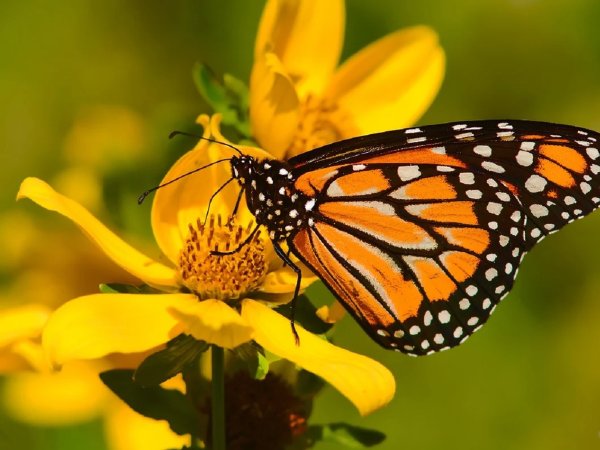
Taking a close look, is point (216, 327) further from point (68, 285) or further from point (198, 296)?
point (68, 285)

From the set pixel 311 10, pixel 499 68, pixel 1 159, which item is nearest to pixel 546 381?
pixel 499 68

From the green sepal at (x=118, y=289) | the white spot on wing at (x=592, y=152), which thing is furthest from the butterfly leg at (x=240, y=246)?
the white spot on wing at (x=592, y=152)

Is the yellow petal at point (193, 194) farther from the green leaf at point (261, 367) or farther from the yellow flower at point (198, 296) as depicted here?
the green leaf at point (261, 367)

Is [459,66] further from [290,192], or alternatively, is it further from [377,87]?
[290,192]

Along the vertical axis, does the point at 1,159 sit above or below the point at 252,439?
above

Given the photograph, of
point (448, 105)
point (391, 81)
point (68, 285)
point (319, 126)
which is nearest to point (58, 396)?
point (68, 285)

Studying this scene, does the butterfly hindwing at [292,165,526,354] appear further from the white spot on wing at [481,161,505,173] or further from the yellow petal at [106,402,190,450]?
the yellow petal at [106,402,190,450]

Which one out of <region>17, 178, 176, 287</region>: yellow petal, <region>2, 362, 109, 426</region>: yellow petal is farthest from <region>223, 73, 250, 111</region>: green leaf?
<region>2, 362, 109, 426</region>: yellow petal
